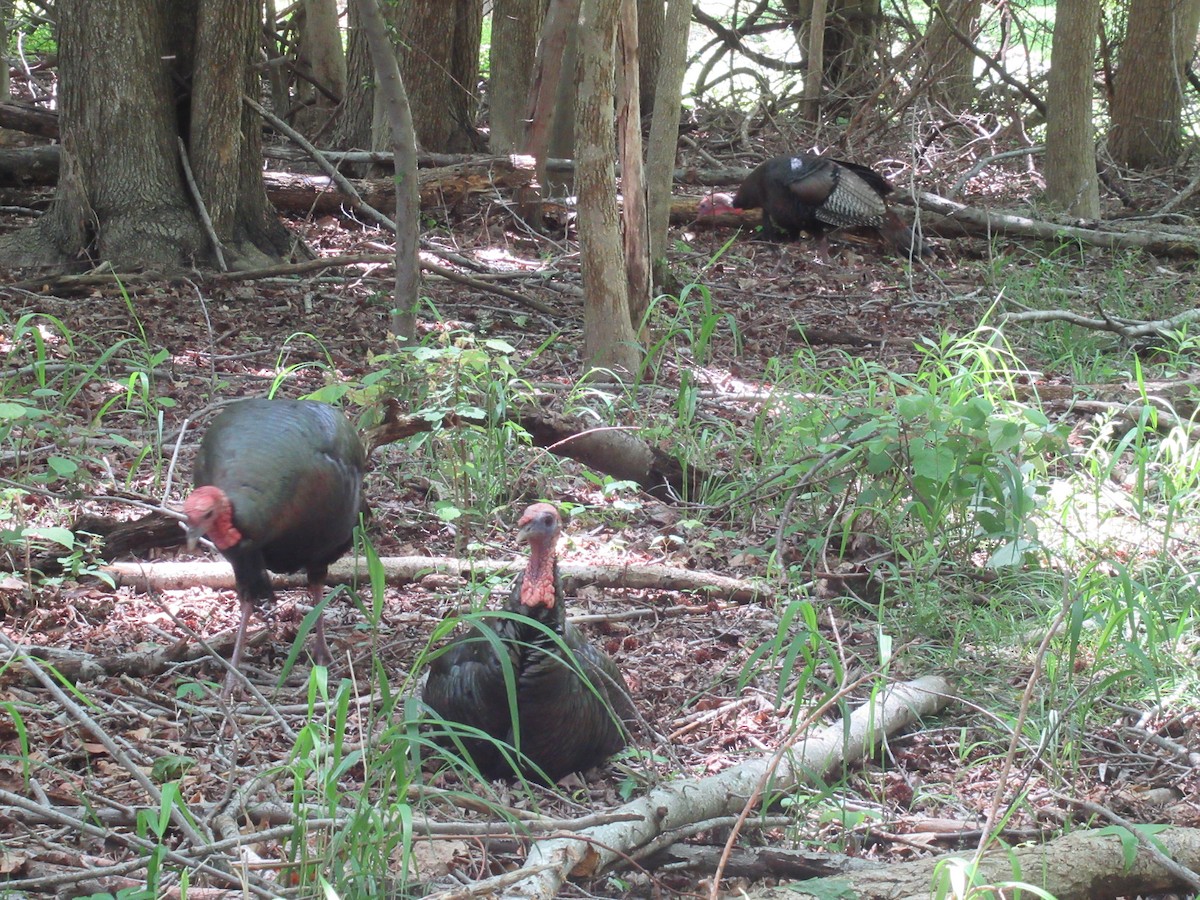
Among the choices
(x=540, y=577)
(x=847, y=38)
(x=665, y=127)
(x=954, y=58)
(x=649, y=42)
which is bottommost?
(x=540, y=577)

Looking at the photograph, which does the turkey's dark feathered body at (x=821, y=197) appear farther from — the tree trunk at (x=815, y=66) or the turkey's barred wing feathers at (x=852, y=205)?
the tree trunk at (x=815, y=66)

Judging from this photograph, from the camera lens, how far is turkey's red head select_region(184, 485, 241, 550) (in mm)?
3234

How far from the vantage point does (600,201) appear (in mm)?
5699

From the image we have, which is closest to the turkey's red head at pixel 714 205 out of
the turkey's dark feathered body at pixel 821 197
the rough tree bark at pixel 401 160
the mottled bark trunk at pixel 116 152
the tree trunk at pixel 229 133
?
the turkey's dark feathered body at pixel 821 197

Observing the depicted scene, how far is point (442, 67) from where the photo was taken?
356 inches

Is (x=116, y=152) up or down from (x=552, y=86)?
down

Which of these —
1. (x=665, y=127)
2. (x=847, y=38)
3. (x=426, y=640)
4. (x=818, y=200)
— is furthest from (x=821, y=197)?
(x=426, y=640)

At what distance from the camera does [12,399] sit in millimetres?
4539

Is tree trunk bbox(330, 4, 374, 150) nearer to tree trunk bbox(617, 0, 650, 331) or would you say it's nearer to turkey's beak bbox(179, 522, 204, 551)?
tree trunk bbox(617, 0, 650, 331)

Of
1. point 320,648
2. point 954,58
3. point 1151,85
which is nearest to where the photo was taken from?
point 320,648

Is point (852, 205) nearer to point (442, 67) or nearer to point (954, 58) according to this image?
point (954, 58)

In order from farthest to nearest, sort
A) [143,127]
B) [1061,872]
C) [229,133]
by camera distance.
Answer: [229,133], [143,127], [1061,872]

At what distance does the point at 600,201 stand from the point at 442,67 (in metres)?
3.99

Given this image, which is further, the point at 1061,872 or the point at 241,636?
the point at 241,636
